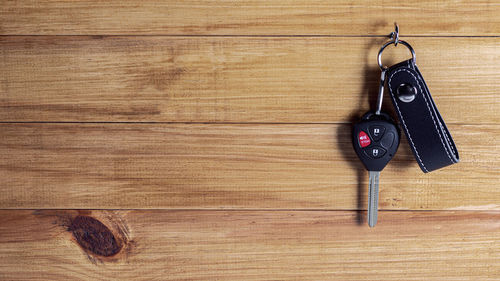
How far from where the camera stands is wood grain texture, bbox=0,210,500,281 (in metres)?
0.70

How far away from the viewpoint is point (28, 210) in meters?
0.71

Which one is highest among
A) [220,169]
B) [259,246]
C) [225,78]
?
[225,78]

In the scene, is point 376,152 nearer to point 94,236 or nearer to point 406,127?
point 406,127

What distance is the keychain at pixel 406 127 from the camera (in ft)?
2.08

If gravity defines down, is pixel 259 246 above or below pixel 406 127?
below

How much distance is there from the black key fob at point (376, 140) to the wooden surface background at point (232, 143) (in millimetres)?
34

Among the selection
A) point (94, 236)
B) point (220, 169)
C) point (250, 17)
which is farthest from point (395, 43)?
point (94, 236)

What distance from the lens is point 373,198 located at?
68 cm

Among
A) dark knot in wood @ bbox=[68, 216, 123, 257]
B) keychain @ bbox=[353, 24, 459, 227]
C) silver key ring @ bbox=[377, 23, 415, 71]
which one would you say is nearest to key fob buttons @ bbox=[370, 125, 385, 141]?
keychain @ bbox=[353, 24, 459, 227]

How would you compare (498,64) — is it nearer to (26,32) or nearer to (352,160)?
(352,160)

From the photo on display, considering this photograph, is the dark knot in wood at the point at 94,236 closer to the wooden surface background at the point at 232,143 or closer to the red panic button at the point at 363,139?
the wooden surface background at the point at 232,143

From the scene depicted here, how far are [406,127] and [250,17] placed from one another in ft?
1.22

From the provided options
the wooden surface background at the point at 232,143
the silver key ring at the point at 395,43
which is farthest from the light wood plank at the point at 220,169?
the silver key ring at the point at 395,43

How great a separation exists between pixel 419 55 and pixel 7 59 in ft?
2.71
